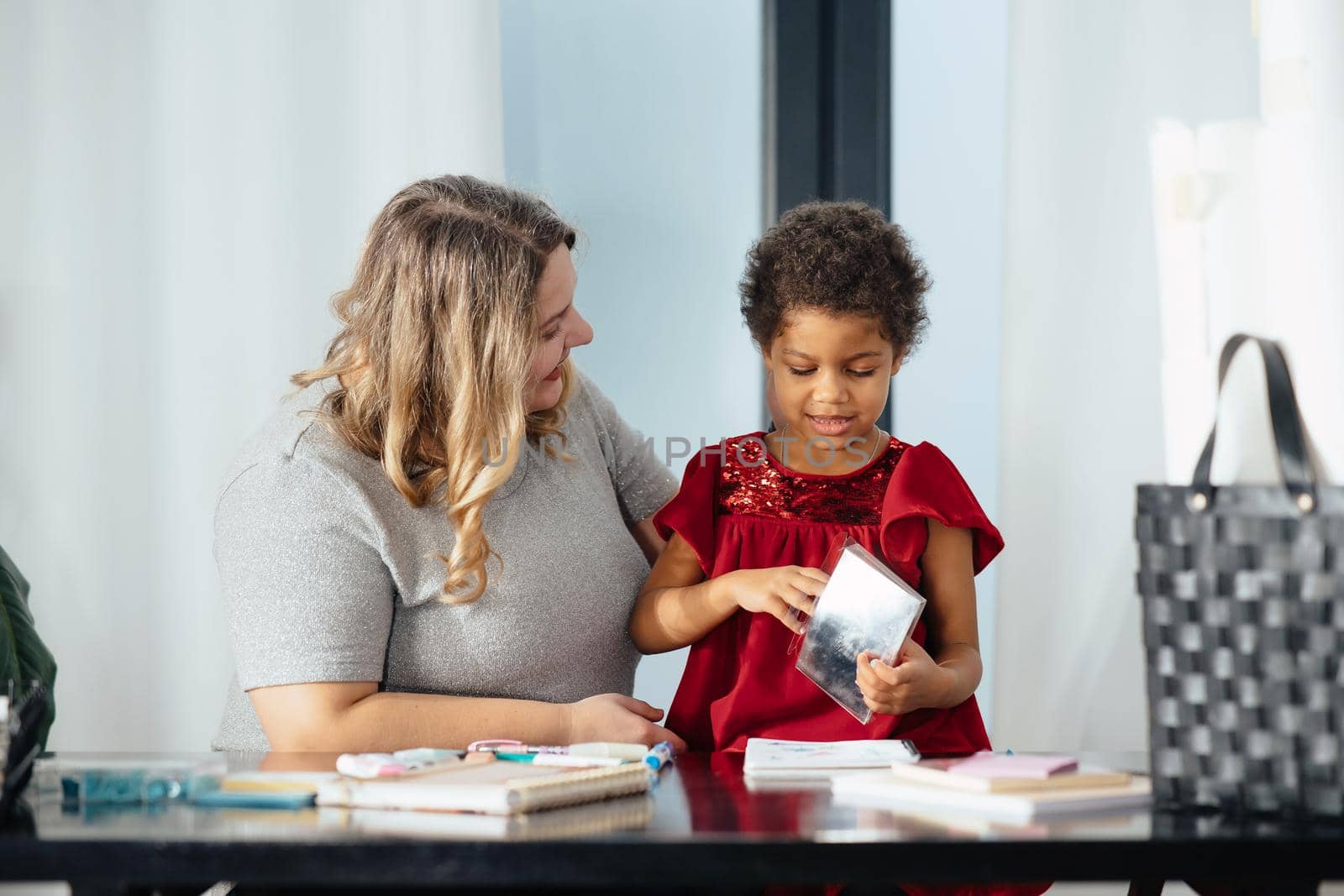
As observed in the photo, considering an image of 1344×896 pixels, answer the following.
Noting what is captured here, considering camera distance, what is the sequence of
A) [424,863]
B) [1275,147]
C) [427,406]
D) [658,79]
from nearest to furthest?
[424,863]
[1275,147]
[427,406]
[658,79]

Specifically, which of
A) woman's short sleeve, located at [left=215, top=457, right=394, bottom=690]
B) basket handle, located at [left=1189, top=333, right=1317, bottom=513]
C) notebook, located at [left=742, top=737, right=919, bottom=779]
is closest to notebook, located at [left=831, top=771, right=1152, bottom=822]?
notebook, located at [left=742, top=737, right=919, bottom=779]

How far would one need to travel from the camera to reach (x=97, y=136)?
2.07 meters

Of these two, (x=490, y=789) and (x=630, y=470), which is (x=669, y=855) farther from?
(x=630, y=470)

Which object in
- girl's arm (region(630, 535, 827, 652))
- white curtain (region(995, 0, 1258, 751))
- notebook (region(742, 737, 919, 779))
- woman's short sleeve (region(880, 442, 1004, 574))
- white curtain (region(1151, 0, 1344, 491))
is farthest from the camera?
white curtain (region(995, 0, 1258, 751))

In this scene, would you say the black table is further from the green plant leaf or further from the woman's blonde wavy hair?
the green plant leaf

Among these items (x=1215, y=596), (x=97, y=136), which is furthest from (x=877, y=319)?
(x=97, y=136)

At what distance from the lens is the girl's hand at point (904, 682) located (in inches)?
51.3

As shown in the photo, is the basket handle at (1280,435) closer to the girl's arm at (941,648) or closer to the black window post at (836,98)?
the girl's arm at (941,648)

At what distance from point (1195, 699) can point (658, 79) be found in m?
1.68

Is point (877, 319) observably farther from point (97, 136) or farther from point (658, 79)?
point (97, 136)

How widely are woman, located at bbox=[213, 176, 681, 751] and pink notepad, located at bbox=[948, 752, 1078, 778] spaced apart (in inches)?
16.6

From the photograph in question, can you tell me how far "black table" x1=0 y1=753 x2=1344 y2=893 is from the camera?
2.77 ft

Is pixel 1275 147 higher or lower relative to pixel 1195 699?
higher

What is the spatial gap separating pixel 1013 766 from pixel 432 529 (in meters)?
0.71
